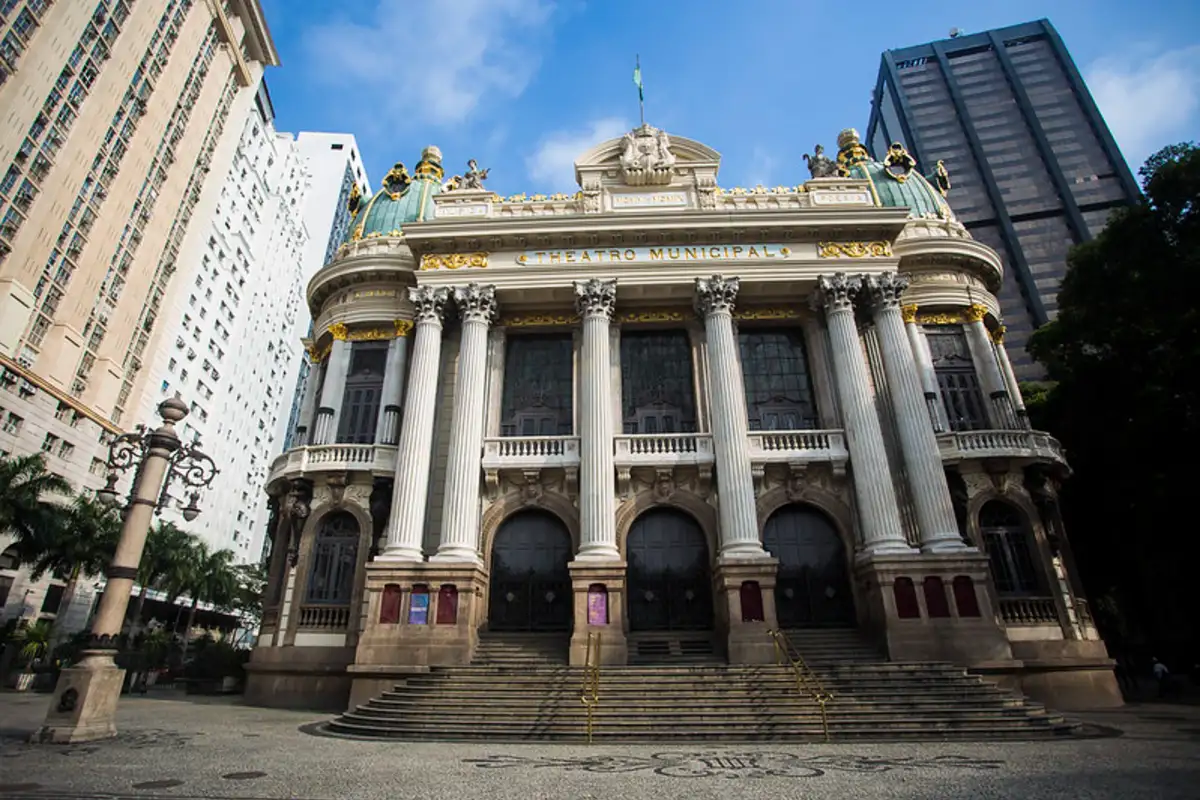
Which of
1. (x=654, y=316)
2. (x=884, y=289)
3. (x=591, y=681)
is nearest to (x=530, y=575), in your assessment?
(x=591, y=681)

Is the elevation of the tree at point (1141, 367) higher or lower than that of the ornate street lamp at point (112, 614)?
higher

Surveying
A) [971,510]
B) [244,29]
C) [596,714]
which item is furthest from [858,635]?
[244,29]

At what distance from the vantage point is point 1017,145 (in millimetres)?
79625

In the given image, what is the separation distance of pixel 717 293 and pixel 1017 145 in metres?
82.6

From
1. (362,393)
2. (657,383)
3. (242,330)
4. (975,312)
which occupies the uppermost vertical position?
(242,330)

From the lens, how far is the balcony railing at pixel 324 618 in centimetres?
1864

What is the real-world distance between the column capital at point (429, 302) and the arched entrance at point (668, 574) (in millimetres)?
9694

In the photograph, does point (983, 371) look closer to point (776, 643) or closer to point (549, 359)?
point (776, 643)

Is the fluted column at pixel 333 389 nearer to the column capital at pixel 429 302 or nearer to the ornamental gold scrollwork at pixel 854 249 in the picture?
the column capital at pixel 429 302

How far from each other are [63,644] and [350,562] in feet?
64.2

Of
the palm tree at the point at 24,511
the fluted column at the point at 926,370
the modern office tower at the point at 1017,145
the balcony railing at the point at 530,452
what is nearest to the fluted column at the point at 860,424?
the fluted column at the point at 926,370

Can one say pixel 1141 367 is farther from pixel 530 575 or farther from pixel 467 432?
pixel 467 432

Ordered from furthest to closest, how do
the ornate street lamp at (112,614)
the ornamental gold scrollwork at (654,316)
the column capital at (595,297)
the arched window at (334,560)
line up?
the ornamental gold scrollwork at (654,316) → the column capital at (595,297) → the arched window at (334,560) → the ornate street lamp at (112,614)

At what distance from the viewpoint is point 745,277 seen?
21.2m
